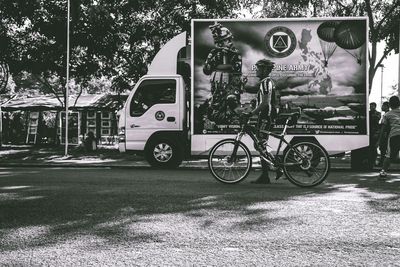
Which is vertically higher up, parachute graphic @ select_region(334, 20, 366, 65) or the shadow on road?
parachute graphic @ select_region(334, 20, 366, 65)

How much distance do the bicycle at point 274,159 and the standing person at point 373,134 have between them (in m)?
5.52

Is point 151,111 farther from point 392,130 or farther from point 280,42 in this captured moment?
point 392,130

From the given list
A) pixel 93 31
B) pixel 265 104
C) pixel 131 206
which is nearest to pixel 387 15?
pixel 93 31

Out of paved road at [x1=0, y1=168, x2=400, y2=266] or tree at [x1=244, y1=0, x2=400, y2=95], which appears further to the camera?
tree at [x1=244, y1=0, x2=400, y2=95]

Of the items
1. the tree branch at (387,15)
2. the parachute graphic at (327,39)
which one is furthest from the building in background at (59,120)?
the parachute graphic at (327,39)

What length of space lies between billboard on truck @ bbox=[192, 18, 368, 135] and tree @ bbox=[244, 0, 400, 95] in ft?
32.6

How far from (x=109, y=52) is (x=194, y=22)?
11.7 m

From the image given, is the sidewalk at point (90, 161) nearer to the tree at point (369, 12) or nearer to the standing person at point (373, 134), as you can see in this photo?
the standing person at point (373, 134)

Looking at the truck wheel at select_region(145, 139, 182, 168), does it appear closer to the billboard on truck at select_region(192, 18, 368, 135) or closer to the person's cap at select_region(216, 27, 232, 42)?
the billboard on truck at select_region(192, 18, 368, 135)

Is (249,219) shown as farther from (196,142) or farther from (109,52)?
(109,52)

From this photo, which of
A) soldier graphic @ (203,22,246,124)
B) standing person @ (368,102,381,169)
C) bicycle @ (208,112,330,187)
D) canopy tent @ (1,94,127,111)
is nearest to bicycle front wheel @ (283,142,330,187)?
bicycle @ (208,112,330,187)

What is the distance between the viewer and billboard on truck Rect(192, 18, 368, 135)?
12.4 metres

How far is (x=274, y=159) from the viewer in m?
8.54

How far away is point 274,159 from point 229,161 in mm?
715
